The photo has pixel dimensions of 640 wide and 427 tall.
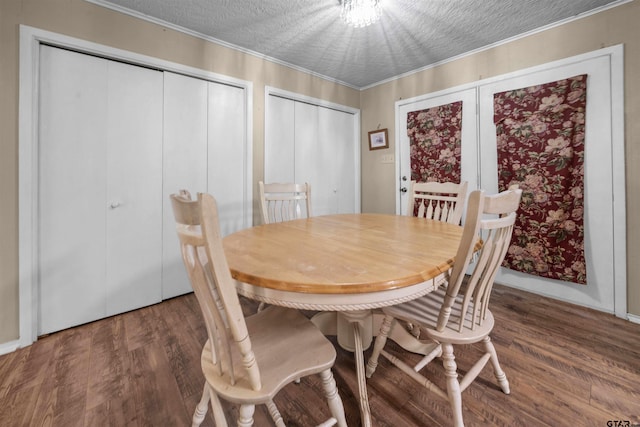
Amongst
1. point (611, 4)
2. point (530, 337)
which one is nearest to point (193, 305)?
point (530, 337)

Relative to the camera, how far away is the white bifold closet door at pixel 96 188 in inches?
71.5

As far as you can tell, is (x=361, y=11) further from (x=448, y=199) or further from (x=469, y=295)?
(x=469, y=295)

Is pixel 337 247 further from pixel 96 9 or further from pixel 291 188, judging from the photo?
pixel 96 9

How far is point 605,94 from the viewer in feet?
6.65

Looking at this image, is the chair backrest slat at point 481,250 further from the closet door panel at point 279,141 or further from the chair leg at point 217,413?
the closet door panel at point 279,141

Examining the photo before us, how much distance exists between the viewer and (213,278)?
71 cm

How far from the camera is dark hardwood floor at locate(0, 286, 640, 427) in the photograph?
46.3 inches

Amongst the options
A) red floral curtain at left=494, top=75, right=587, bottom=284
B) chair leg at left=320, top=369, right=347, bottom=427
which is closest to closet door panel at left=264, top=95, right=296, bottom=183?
red floral curtain at left=494, top=75, right=587, bottom=284

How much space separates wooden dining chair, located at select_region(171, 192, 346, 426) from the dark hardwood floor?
1.20 feet

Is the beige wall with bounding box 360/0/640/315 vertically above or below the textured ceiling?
below

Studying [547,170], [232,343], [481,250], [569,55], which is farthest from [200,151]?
[569,55]

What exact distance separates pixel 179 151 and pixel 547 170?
10.3ft

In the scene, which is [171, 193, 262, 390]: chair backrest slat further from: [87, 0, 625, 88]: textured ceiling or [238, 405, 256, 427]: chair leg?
[87, 0, 625, 88]: textured ceiling

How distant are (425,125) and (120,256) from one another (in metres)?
3.19
